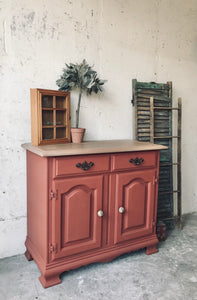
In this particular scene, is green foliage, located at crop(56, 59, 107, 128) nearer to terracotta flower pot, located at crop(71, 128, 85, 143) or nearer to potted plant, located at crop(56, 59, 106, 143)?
potted plant, located at crop(56, 59, 106, 143)

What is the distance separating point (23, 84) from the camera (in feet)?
7.50

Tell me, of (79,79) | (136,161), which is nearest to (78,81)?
(79,79)

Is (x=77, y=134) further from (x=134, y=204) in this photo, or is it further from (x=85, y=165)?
(x=134, y=204)

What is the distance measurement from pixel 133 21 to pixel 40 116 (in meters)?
1.53

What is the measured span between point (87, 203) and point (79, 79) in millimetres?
1118

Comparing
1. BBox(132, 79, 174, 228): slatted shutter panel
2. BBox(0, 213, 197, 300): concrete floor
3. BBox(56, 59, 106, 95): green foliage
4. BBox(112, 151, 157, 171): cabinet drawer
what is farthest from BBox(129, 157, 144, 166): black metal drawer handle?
BBox(0, 213, 197, 300): concrete floor

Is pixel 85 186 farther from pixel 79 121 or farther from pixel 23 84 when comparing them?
pixel 23 84

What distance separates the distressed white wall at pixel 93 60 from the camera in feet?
7.39

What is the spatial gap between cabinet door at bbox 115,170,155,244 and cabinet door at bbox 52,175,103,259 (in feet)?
0.59

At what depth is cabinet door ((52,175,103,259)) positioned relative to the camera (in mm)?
1918

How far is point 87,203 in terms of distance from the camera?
2.03 metres

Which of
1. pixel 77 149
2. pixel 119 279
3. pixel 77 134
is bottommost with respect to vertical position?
pixel 119 279

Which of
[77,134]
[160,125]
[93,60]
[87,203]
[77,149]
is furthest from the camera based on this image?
[160,125]

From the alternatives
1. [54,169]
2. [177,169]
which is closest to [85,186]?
[54,169]
